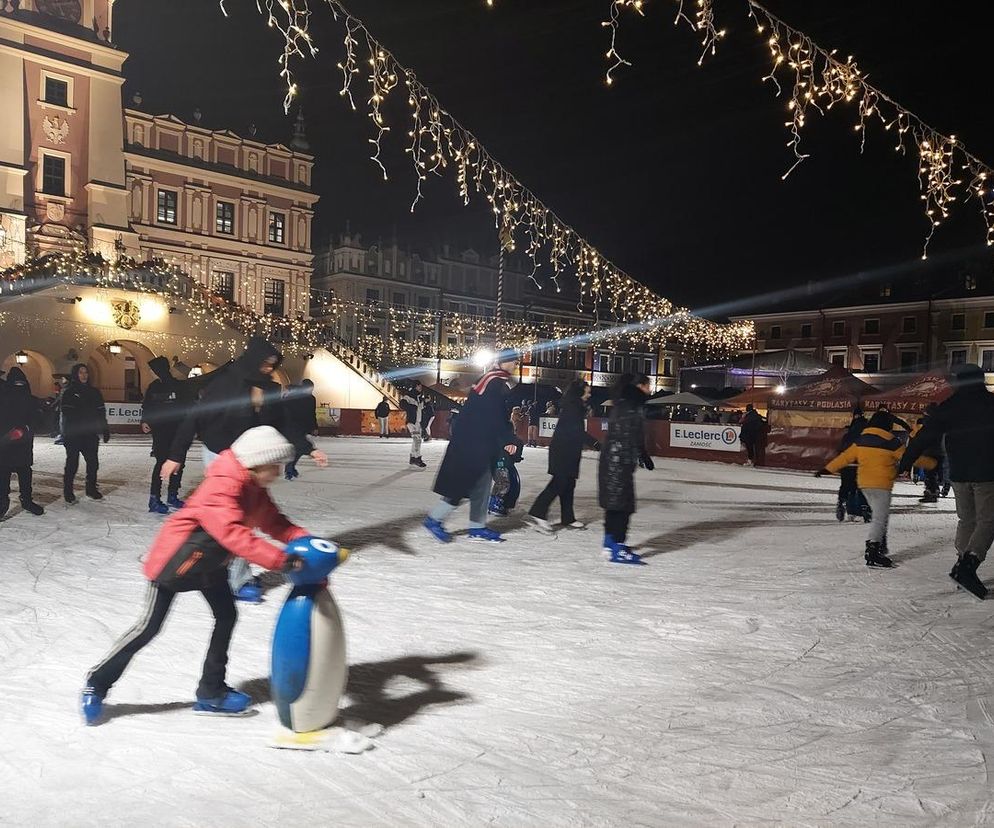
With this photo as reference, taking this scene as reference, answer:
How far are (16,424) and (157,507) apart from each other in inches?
64.3

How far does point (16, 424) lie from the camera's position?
8.30m

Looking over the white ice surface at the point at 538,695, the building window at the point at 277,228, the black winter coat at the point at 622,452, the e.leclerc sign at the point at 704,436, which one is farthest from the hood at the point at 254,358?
the building window at the point at 277,228

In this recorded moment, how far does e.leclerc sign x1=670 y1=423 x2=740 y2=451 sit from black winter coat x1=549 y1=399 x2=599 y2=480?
43.4 feet

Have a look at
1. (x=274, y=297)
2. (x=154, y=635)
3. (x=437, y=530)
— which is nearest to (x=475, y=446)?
(x=437, y=530)

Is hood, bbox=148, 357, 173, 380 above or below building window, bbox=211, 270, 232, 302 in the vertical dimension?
below

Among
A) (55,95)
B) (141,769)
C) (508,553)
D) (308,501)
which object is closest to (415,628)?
(141,769)

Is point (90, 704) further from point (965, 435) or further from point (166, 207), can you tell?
point (166, 207)

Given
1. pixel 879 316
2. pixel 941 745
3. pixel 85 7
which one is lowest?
pixel 941 745

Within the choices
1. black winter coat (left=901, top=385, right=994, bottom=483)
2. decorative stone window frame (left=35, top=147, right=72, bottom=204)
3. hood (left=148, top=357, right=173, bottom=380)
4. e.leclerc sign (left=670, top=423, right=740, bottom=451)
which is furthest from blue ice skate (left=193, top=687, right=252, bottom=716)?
decorative stone window frame (left=35, top=147, right=72, bottom=204)

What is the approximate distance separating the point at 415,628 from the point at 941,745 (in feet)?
9.06

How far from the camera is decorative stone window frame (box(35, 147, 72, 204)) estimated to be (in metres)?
31.3

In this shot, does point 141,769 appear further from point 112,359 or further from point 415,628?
point 112,359

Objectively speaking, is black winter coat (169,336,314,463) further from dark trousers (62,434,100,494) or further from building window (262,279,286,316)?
building window (262,279,286,316)

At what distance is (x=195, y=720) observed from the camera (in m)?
3.31
